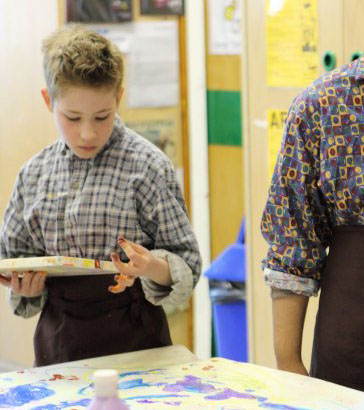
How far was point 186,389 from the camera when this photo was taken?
1620 mm

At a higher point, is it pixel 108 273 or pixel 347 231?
pixel 347 231

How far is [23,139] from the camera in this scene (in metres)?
3.94

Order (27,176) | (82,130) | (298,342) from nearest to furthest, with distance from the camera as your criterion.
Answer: (298,342)
(82,130)
(27,176)

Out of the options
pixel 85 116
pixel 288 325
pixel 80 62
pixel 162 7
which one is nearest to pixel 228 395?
pixel 288 325

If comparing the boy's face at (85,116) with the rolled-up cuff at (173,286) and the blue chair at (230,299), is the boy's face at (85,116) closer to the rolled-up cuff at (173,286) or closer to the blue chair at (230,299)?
the rolled-up cuff at (173,286)

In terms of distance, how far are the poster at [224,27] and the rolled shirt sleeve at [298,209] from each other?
8.52ft

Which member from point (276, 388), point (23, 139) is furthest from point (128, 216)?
point (23, 139)

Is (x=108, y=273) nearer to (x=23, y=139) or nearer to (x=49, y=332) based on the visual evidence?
(x=49, y=332)

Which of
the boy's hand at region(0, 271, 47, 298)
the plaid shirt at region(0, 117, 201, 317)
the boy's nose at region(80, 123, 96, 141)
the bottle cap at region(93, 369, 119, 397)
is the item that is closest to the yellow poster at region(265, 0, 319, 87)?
the plaid shirt at region(0, 117, 201, 317)

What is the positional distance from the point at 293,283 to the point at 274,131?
126cm

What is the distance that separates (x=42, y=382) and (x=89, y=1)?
96.9 inches

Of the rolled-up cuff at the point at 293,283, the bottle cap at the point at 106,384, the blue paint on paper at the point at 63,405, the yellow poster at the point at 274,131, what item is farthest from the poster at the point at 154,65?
the bottle cap at the point at 106,384

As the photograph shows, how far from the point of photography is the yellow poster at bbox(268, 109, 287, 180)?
2.85 meters

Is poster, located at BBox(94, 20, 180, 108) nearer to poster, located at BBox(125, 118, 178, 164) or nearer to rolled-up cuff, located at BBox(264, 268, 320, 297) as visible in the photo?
poster, located at BBox(125, 118, 178, 164)
